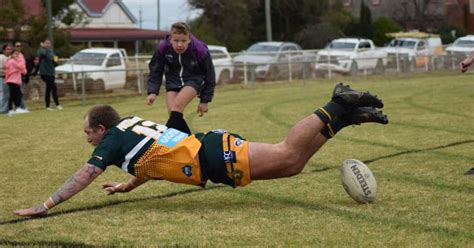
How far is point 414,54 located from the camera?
3703 cm

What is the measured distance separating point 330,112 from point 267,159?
637mm

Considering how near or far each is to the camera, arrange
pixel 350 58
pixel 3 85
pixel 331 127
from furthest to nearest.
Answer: pixel 350 58, pixel 3 85, pixel 331 127

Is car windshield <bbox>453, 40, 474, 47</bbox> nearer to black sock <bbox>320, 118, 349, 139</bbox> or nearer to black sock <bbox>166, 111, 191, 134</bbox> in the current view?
black sock <bbox>166, 111, 191, 134</bbox>

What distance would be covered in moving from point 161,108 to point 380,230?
14836mm

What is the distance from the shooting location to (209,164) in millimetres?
6395

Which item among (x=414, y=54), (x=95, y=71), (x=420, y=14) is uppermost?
(x=420, y=14)

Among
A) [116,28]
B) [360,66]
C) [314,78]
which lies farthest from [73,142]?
[116,28]

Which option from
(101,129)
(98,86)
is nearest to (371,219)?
(101,129)

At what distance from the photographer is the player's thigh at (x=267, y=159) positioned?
6.38 meters

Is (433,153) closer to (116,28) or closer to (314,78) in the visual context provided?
(314,78)

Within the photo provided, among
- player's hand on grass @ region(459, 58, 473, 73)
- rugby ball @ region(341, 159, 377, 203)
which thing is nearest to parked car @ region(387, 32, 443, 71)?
player's hand on grass @ region(459, 58, 473, 73)

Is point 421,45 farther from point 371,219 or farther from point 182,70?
point 371,219

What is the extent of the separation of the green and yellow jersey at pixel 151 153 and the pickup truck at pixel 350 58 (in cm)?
2468

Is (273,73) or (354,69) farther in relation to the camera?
(354,69)
